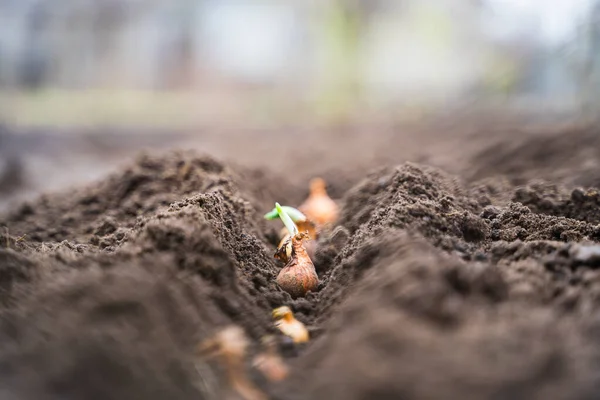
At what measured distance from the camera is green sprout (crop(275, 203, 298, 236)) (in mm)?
2113

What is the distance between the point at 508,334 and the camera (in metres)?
1.15

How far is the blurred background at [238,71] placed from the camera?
24.0 ft

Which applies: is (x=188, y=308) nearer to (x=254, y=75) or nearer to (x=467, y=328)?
(x=467, y=328)

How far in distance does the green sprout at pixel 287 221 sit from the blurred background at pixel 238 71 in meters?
4.53

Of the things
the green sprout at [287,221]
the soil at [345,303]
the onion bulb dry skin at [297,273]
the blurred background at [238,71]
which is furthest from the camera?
the blurred background at [238,71]

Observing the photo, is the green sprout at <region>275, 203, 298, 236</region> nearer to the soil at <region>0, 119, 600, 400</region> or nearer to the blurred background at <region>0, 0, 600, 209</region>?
the soil at <region>0, 119, 600, 400</region>

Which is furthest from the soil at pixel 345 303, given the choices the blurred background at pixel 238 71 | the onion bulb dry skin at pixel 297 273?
the blurred background at pixel 238 71

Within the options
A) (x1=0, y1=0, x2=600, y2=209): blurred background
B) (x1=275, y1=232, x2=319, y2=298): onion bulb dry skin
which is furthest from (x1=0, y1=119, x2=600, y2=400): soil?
(x1=0, y1=0, x2=600, y2=209): blurred background

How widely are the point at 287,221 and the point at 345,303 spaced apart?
2.04 feet

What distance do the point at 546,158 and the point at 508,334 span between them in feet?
9.86

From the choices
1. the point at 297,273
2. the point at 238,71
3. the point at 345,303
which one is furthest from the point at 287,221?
the point at 238,71

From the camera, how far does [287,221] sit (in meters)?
2.15

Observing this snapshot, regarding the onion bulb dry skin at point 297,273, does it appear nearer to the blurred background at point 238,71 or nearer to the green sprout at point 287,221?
the green sprout at point 287,221

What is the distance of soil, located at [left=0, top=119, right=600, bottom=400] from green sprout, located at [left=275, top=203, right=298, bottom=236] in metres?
0.14
